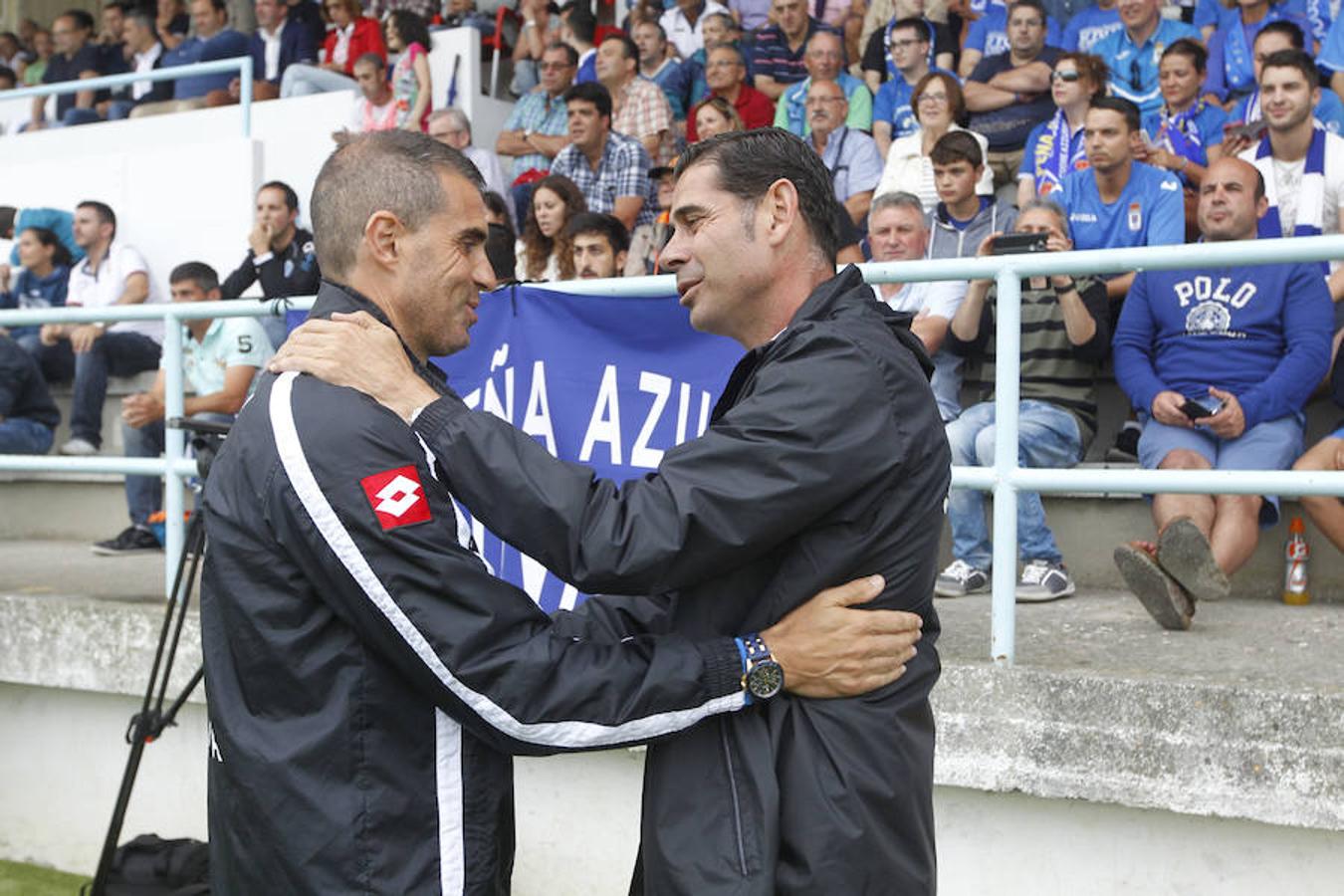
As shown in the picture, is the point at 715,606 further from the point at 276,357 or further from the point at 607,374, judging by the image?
the point at 607,374

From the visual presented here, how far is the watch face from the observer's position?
2.11 meters

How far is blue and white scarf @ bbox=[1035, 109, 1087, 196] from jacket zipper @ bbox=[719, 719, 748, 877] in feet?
16.6

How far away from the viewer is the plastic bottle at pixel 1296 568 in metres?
4.59

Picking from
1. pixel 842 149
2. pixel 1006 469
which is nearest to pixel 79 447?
pixel 842 149

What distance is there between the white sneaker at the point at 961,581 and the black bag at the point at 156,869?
2.52 m

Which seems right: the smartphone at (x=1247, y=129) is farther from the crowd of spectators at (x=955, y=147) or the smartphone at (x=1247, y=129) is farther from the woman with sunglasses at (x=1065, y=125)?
the woman with sunglasses at (x=1065, y=125)

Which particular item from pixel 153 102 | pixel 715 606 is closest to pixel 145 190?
pixel 153 102

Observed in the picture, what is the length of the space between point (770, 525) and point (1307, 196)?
4777 mm

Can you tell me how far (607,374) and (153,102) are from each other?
32.7 ft

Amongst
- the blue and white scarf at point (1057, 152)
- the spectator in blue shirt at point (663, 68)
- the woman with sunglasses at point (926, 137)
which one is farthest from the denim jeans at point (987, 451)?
the spectator in blue shirt at point (663, 68)

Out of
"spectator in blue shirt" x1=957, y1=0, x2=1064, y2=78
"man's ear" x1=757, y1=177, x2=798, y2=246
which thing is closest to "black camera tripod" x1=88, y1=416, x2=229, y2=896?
"man's ear" x1=757, y1=177, x2=798, y2=246

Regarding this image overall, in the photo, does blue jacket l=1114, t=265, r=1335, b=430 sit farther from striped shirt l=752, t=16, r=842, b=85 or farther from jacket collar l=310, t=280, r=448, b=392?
striped shirt l=752, t=16, r=842, b=85

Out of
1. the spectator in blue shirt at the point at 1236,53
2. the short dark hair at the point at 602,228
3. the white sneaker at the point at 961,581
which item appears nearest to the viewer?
the white sneaker at the point at 961,581

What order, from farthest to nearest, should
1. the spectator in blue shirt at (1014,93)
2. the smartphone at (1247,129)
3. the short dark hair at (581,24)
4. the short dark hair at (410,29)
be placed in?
the short dark hair at (410,29) → the short dark hair at (581,24) → the spectator in blue shirt at (1014,93) → the smartphone at (1247,129)
